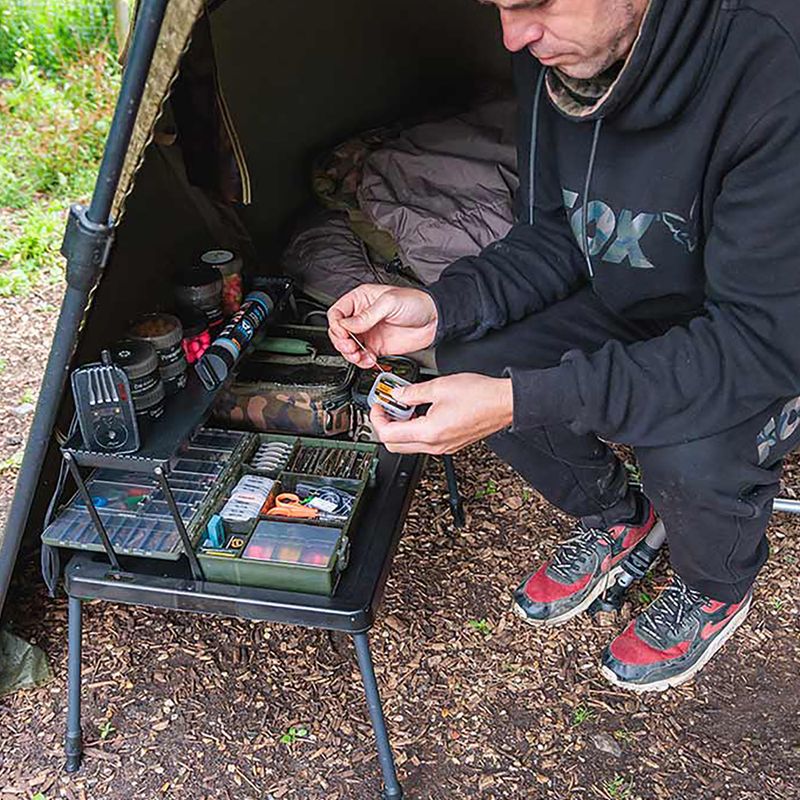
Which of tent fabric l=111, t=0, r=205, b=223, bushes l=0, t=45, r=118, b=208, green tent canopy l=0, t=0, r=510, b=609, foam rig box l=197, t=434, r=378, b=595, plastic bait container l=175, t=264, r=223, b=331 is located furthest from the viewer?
bushes l=0, t=45, r=118, b=208

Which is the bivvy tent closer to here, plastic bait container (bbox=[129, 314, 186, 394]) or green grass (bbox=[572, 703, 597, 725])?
plastic bait container (bbox=[129, 314, 186, 394])

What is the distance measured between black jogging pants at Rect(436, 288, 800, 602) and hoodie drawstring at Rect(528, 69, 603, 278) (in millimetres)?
132

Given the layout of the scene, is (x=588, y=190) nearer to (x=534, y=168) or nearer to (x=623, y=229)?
(x=623, y=229)

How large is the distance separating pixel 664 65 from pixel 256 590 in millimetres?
1041

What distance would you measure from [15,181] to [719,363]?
3.34 meters

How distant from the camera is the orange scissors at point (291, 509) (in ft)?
5.53

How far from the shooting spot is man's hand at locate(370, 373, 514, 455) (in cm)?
147

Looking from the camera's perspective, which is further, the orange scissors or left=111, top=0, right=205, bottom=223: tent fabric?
the orange scissors

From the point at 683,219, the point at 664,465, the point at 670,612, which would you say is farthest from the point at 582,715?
the point at 683,219

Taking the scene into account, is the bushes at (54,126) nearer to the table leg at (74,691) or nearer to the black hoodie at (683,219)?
the table leg at (74,691)

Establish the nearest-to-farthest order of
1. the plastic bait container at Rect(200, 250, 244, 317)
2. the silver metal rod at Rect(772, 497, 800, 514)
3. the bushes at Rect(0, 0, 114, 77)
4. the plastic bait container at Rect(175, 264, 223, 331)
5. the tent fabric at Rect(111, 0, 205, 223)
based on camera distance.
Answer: the tent fabric at Rect(111, 0, 205, 223)
the plastic bait container at Rect(175, 264, 223, 331)
the plastic bait container at Rect(200, 250, 244, 317)
the silver metal rod at Rect(772, 497, 800, 514)
the bushes at Rect(0, 0, 114, 77)

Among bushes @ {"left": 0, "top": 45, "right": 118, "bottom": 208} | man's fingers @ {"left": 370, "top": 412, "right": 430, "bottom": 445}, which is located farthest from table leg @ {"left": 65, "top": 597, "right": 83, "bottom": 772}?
bushes @ {"left": 0, "top": 45, "right": 118, "bottom": 208}

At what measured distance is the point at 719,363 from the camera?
56.2 inches

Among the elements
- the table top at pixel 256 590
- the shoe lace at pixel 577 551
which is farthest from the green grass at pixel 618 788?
the table top at pixel 256 590
